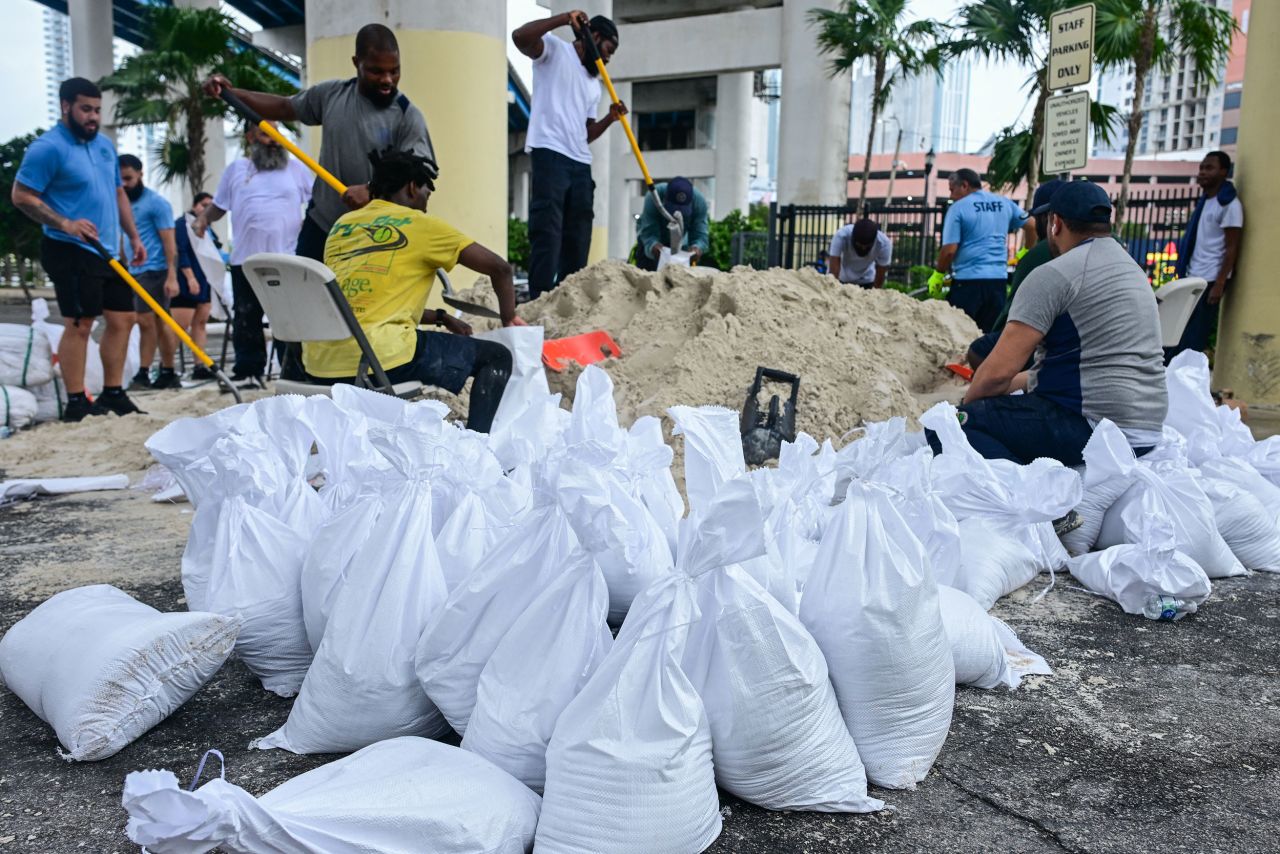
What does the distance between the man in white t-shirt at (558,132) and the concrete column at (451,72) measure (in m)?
1.57

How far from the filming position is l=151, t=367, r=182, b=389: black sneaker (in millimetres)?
7008

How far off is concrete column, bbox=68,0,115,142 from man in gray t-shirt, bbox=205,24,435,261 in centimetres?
2220

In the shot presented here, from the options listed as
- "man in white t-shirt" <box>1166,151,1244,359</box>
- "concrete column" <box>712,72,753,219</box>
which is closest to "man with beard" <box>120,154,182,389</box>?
"man in white t-shirt" <box>1166,151,1244,359</box>

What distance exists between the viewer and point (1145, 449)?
3439mm

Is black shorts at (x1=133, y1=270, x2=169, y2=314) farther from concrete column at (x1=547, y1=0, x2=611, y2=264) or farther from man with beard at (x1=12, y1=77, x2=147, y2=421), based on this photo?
concrete column at (x1=547, y1=0, x2=611, y2=264)

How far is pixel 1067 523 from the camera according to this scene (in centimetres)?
326

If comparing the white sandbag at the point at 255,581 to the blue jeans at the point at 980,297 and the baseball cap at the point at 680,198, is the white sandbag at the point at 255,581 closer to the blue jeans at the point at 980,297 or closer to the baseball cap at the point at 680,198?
the baseball cap at the point at 680,198

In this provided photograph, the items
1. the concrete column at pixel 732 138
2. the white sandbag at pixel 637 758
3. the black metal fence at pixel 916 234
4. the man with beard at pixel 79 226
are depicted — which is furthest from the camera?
the concrete column at pixel 732 138

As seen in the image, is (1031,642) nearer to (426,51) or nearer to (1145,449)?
(1145,449)

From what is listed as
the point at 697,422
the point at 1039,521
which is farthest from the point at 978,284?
the point at 697,422

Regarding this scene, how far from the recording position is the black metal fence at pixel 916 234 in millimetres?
11852

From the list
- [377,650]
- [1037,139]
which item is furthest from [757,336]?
[1037,139]

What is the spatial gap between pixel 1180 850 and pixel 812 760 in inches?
23.0

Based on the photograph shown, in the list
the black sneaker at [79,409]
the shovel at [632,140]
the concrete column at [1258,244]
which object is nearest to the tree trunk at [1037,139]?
the concrete column at [1258,244]
